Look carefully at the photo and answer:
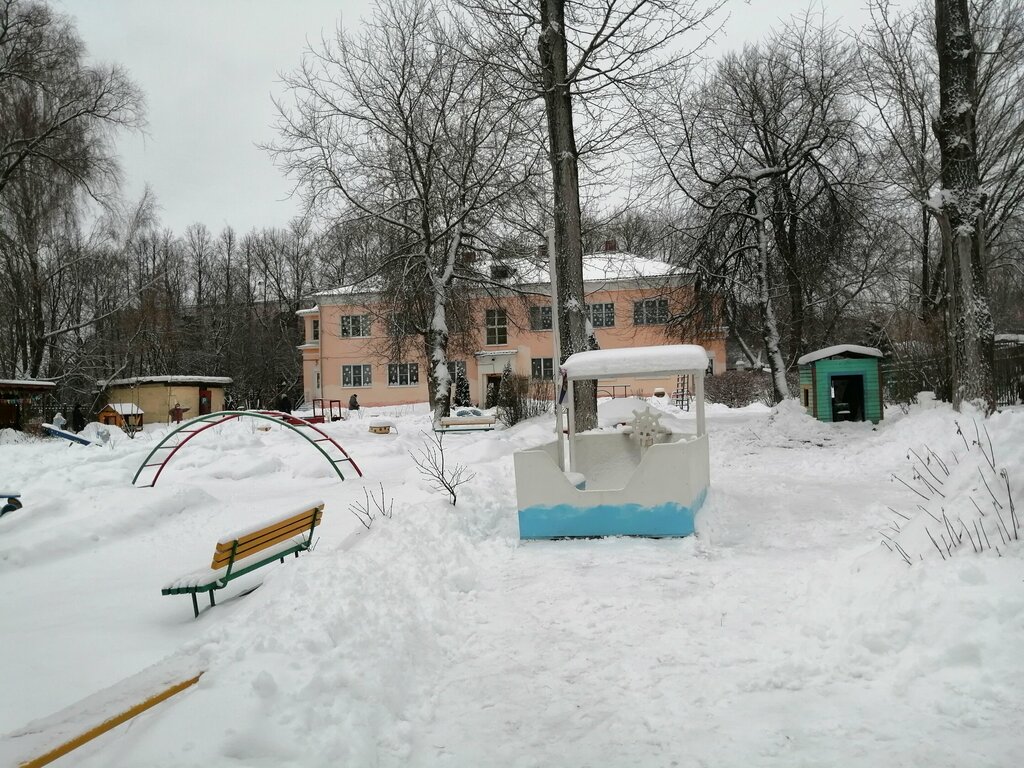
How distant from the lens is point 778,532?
841 cm

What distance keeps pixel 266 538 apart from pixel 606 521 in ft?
12.2

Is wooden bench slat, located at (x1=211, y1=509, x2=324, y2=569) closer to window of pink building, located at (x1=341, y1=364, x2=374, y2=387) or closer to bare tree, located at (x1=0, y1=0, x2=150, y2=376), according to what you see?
bare tree, located at (x1=0, y1=0, x2=150, y2=376)

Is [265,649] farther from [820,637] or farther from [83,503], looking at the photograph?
[83,503]

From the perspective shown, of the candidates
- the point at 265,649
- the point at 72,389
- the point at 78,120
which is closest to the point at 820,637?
the point at 265,649

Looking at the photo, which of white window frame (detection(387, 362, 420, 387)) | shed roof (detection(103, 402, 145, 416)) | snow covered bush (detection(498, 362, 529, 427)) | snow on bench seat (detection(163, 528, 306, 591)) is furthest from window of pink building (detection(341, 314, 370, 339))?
snow on bench seat (detection(163, 528, 306, 591))

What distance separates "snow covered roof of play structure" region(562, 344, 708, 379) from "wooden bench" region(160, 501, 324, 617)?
144 inches

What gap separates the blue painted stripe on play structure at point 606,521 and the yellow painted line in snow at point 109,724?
4938 mm

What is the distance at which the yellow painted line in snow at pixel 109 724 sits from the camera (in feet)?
9.48

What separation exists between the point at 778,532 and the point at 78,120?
1070 inches

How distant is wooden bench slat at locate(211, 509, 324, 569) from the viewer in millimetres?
6270

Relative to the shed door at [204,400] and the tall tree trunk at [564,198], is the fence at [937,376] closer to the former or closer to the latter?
the tall tree trunk at [564,198]

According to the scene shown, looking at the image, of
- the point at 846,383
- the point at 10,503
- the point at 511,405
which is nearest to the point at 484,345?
the point at 511,405

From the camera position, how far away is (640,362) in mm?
8914

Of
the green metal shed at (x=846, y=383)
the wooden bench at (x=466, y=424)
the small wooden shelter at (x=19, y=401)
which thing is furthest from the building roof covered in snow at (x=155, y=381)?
the green metal shed at (x=846, y=383)
